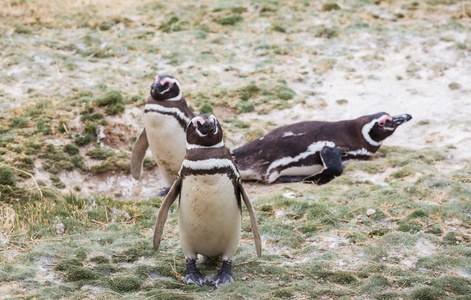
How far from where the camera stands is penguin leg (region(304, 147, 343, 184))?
7039mm

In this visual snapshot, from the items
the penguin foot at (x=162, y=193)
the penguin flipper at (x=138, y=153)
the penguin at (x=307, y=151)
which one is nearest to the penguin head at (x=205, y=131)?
the penguin foot at (x=162, y=193)

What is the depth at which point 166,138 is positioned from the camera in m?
6.45

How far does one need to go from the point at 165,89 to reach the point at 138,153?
919mm

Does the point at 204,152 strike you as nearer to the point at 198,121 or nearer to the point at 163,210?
the point at 198,121

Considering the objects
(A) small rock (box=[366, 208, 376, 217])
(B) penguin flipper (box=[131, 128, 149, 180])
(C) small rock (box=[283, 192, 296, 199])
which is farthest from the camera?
(B) penguin flipper (box=[131, 128, 149, 180])

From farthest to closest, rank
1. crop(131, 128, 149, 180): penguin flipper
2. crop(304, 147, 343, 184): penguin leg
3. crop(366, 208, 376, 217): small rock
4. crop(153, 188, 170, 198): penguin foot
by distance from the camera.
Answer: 1. crop(304, 147, 343, 184): penguin leg
2. crop(131, 128, 149, 180): penguin flipper
3. crop(153, 188, 170, 198): penguin foot
4. crop(366, 208, 376, 217): small rock

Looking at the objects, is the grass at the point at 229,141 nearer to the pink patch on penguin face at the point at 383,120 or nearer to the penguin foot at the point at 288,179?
the pink patch on penguin face at the point at 383,120

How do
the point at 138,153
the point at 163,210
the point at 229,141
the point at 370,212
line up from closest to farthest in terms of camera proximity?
the point at 163,210 → the point at 370,212 → the point at 138,153 → the point at 229,141

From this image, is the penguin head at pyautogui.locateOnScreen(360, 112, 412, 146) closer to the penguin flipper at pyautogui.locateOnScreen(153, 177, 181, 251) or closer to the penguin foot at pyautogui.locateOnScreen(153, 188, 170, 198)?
the penguin foot at pyautogui.locateOnScreen(153, 188, 170, 198)

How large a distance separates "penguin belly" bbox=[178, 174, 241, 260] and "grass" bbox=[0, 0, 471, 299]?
8.9 inches

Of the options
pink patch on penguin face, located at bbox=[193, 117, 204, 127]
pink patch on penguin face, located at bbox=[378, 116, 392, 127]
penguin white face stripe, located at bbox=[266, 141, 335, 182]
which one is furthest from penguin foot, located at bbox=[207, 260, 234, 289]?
pink patch on penguin face, located at bbox=[378, 116, 392, 127]

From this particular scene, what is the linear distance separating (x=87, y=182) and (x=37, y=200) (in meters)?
1.14

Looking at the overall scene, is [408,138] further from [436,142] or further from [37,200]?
[37,200]

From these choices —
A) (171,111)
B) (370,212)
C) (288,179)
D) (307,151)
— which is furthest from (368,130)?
(171,111)
